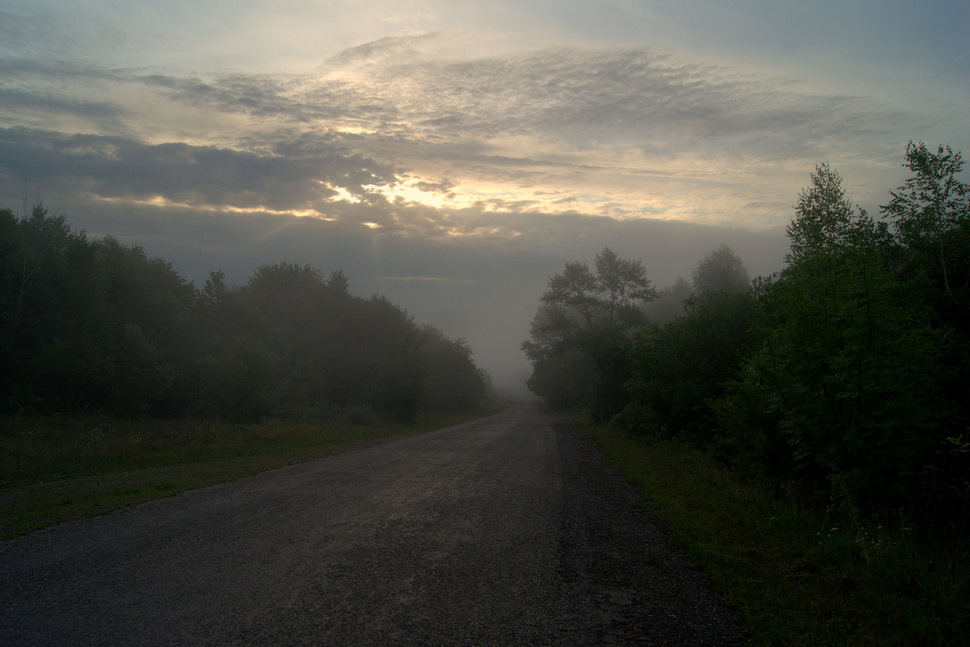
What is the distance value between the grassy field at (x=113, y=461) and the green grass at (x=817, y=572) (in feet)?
26.6

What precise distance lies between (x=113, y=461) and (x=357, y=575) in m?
12.0

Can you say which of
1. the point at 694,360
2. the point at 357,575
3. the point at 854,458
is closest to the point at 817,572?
the point at 854,458

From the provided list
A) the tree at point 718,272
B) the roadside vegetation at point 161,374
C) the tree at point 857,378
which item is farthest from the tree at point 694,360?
the tree at point 718,272

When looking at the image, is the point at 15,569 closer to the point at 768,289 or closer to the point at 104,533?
the point at 104,533

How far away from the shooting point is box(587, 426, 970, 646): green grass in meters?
3.96

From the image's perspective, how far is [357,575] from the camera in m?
4.89

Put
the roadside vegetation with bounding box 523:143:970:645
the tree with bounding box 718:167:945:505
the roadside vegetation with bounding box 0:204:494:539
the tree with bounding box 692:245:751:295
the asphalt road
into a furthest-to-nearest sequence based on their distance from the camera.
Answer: the tree with bounding box 692:245:751:295
the roadside vegetation with bounding box 0:204:494:539
the tree with bounding box 718:167:945:505
the roadside vegetation with bounding box 523:143:970:645
the asphalt road

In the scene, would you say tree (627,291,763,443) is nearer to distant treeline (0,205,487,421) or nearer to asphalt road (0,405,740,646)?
asphalt road (0,405,740,646)

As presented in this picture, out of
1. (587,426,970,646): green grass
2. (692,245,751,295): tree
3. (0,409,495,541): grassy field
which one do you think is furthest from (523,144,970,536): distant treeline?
(692,245,751,295): tree

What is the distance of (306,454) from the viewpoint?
15.1 meters

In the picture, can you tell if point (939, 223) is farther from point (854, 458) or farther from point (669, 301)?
point (669, 301)

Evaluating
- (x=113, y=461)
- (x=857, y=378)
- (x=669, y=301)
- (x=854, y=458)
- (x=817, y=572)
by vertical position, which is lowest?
(x=113, y=461)

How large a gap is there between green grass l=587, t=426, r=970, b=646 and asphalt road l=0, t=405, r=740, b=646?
0.38 m

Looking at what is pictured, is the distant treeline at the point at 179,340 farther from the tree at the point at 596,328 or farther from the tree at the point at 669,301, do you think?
the tree at the point at 669,301
